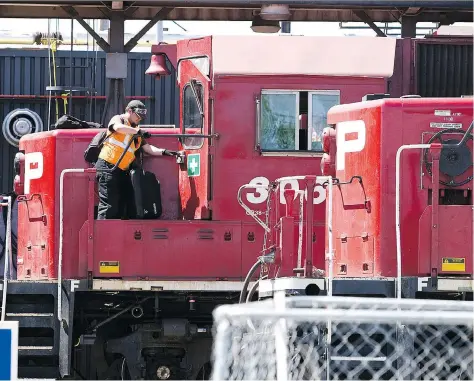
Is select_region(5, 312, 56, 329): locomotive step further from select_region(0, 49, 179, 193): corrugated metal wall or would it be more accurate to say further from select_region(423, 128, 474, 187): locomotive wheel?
select_region(0, 49, 179, 193): corrugated metal wall

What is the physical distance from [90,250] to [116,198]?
0.65 metres

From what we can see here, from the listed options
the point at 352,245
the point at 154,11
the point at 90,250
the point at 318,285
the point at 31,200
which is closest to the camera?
the point at 318,285

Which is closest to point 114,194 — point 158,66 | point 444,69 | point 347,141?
point 158,66

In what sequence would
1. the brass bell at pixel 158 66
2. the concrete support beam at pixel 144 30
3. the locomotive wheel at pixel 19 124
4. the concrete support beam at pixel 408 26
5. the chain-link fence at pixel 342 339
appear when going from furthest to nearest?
the locomotive wheel at pixel 19 124 → the concrete support beam at pixel 144 30 → the concrete support beam at pixel 408 26 → the brass bell at pixel 158 66 → the chain-link fence at pixel 342 339

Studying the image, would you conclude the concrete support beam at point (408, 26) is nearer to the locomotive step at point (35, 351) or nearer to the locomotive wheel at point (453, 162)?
the locomotive wheel at point (453, 162)

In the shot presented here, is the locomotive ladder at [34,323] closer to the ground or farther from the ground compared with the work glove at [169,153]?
closer to the ground

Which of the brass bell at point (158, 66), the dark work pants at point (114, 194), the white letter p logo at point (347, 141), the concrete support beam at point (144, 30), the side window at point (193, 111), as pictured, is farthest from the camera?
the concrete support beam at point (144, 30)

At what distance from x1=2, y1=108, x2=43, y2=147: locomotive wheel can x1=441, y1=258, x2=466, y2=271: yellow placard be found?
12.6m

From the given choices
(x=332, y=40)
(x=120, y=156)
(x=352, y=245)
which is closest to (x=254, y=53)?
(x=332, y=40)

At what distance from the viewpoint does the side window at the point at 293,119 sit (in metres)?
13.2

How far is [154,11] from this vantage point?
1866 centimetres

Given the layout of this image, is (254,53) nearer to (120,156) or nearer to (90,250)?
(120,156)

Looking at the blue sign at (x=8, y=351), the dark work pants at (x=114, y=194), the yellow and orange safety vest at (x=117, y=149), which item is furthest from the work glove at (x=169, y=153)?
the blue sign at (x=8, y=351)

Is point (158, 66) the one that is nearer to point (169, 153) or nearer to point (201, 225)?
point (169, 153)
